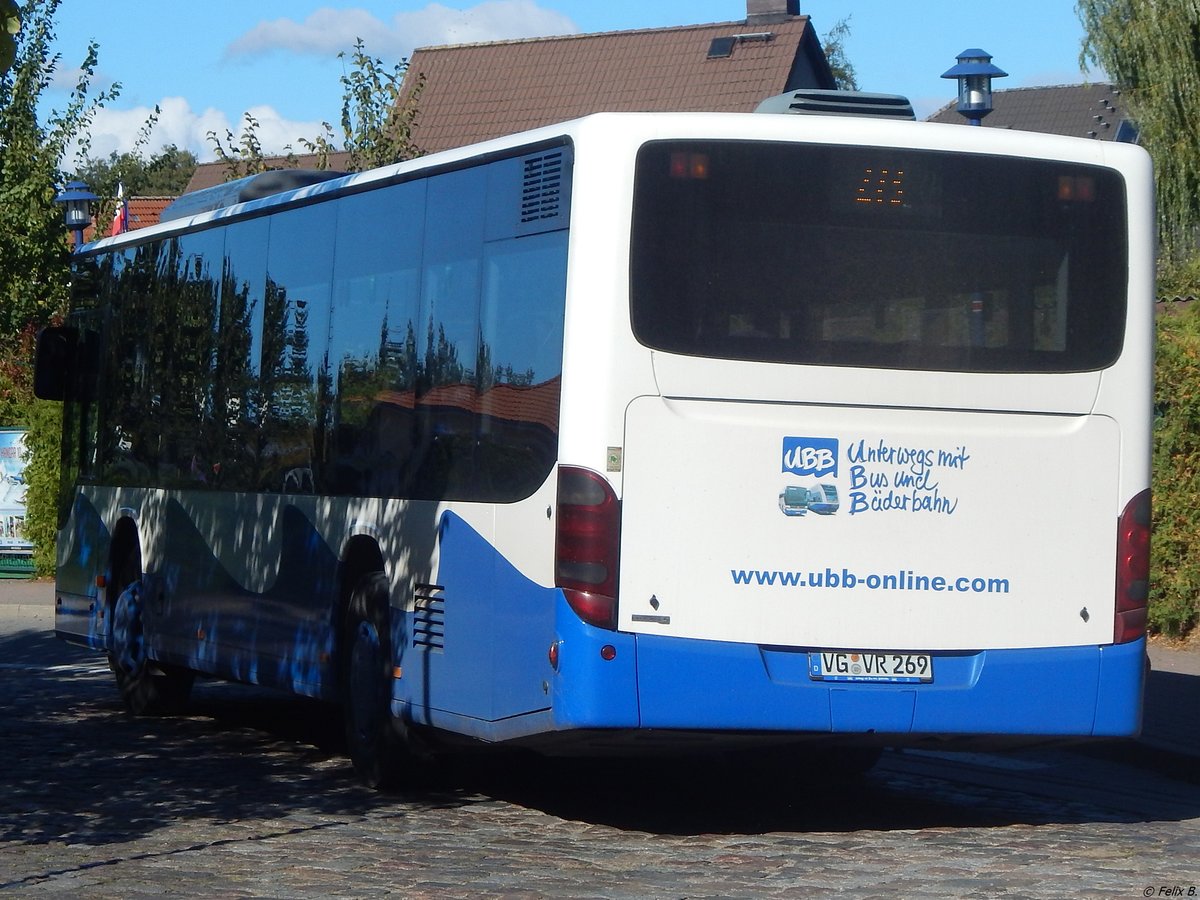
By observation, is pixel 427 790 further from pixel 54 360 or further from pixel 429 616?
pixel 54 360

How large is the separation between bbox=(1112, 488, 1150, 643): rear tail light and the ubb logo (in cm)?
137

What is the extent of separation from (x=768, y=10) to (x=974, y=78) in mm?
34168

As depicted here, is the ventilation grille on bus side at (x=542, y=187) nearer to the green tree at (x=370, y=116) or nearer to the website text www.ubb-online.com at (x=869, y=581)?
the website text www.ubb-online.com at (x=869, y=581)

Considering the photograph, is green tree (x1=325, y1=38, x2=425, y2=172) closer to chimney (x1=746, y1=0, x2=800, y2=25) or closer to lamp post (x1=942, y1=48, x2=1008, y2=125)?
lamp post (x1=942, y1=48, x2=1008, y2=125)

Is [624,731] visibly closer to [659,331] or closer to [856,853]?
[856,853]

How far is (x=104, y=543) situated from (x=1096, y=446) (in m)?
8.29

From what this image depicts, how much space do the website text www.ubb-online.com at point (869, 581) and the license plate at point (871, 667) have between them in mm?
289

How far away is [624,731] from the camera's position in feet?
28.1

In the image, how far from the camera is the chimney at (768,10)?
49.5 metres

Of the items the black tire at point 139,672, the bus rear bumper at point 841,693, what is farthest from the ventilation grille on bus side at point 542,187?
the black tire at point 139,672

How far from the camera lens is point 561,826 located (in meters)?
9.47

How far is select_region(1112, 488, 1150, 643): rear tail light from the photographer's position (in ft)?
29.9

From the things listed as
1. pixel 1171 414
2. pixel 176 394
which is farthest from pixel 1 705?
pixel 1171 414

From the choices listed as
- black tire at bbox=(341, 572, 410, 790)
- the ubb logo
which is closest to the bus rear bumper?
the ubb logo
